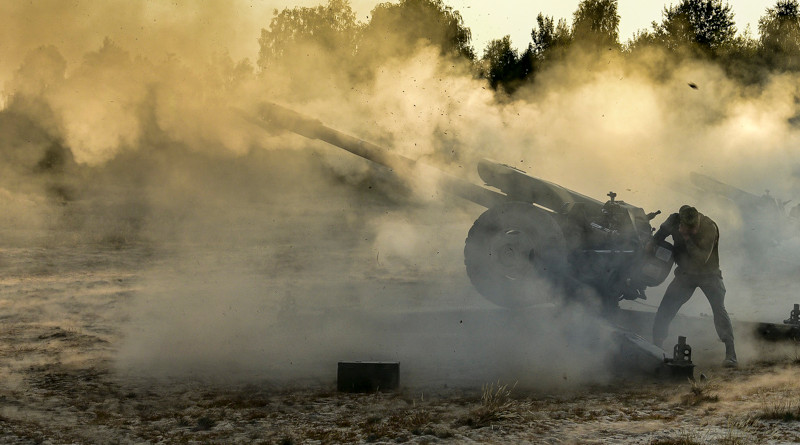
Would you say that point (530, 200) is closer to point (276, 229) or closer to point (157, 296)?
point (157, 296)

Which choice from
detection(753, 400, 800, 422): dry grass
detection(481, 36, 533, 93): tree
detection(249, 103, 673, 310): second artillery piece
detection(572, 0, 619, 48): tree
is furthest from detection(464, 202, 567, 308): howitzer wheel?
detection(572, 0, 619, 48): tree

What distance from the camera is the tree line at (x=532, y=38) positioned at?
16.3 metres

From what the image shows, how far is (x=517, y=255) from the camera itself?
1048 cm

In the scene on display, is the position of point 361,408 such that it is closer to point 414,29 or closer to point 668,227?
point 668,227

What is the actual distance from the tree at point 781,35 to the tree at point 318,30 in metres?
18.4

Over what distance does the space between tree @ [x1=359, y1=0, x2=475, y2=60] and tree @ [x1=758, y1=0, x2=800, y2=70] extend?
15850 mm

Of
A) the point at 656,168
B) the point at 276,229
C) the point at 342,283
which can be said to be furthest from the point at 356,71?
the point at 656,168

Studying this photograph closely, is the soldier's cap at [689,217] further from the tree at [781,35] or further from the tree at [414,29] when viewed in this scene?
the tree at [781,35]

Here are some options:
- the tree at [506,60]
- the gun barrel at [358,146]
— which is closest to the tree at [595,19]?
the tree at [506,60]

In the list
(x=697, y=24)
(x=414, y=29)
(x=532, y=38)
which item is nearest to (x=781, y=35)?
(x=697, y=24)

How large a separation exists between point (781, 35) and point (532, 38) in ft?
32.1

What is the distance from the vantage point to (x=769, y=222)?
55.5 ft

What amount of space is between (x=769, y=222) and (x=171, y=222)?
12.3 meters

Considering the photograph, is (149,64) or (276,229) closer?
(149,64)
